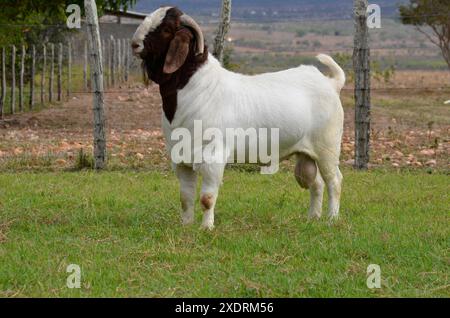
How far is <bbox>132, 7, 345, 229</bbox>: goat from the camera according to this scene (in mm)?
8578

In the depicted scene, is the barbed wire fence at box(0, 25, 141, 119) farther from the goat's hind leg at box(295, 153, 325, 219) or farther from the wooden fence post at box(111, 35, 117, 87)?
the goat's hind leg at box(295, 153, 325, 219)

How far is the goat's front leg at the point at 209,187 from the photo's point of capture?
8.53 meters

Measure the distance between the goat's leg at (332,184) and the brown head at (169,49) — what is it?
1593 millimetres

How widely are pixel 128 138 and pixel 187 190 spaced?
28.6ft

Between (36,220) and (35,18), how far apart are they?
19.8 metres

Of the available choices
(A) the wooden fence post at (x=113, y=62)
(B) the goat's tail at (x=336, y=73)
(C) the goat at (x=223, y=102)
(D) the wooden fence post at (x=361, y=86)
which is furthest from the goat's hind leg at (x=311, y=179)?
(A) the wooden fence post at (x=113, y=62)

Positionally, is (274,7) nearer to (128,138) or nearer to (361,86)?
(128,138)

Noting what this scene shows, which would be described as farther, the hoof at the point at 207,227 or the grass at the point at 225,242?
the hoof at the point at 207,227

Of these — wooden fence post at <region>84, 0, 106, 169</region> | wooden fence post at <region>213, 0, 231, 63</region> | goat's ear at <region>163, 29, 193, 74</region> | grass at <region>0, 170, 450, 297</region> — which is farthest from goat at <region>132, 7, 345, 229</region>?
wooden fence post at <region>84, 0, 106, 169</region>

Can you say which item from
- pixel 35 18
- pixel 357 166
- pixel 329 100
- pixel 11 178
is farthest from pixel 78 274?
pixel 35 18

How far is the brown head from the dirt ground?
521 centimetres

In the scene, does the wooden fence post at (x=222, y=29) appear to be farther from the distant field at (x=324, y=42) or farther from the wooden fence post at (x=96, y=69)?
the distant field at (x=324, y=42)

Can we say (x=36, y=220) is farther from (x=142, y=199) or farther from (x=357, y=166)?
(x=357, y=166)

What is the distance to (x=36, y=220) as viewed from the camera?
361 inches
